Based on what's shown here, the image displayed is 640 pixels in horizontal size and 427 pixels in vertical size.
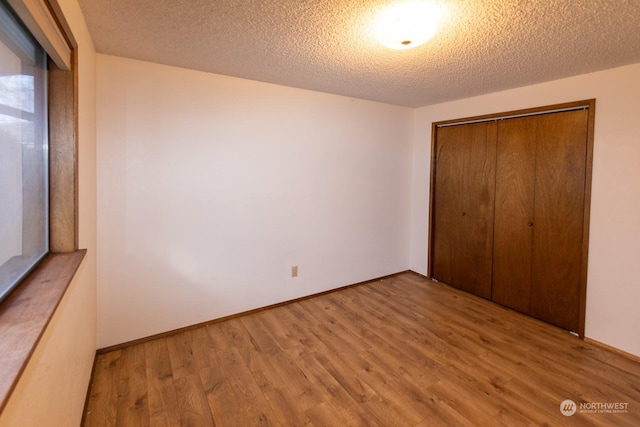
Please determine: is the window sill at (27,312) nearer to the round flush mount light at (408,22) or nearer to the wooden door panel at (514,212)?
the round flush mount light at (408,22)

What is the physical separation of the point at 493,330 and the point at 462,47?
2.38 metres

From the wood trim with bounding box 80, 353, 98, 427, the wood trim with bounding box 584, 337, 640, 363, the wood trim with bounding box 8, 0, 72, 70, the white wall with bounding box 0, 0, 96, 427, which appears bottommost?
the wood trim with bounding box 80, 353, 98, 427

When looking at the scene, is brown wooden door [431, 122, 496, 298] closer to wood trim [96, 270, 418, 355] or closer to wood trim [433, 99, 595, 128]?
wood trim [433, 99, 595, 128]

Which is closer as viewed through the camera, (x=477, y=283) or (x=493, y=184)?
(x=493, y=184)

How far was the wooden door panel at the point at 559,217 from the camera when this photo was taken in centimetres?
271

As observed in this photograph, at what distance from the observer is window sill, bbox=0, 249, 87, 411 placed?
2.50 ft

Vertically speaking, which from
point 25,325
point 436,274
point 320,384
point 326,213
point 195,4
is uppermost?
point 195,4

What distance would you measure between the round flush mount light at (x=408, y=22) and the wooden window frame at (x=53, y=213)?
1527 mm

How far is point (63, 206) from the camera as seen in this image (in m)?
1.62

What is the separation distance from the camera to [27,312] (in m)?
1.03

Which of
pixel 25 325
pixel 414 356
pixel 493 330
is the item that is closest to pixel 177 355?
pixel 25 325

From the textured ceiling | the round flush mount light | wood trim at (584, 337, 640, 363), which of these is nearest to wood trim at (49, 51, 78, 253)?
the textured ceiling

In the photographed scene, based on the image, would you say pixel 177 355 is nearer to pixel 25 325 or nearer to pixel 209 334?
pixel 209 334

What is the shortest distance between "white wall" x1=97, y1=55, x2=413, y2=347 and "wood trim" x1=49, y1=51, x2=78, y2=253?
2.41 ft
